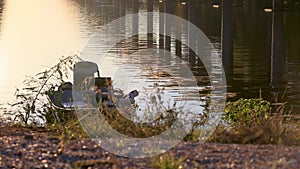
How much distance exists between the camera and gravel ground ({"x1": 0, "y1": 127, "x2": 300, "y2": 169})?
8.42m

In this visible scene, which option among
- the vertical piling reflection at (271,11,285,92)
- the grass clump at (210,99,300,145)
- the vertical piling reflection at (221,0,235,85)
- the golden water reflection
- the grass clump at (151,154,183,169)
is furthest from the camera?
the vertical piling reflection at (221,0,235,85)

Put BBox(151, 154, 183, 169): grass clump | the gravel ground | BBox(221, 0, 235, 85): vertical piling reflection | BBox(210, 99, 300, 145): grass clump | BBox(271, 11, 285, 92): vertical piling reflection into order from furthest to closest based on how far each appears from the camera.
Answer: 1. BBox(221, 0, 235, 85): vertical piling reflection
2. BBox(271, 11, 285, 92): vertical piling reflection
3. BBox(210, 99, 300, 145): grass clump
4. the gravel ground
5. BBox(151, 154, 183, 169): grass clump

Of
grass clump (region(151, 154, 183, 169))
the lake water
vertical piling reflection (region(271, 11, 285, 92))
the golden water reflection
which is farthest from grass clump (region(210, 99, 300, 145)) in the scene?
vertical piling reflection (region(271, 11, 285, 92))

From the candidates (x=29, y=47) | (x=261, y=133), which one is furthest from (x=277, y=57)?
(x=261, y=133)

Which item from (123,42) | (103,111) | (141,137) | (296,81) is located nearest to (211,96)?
(296,81)

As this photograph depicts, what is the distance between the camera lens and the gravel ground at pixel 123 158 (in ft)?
27.6

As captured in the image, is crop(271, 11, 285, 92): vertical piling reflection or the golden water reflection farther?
the golden water reflection

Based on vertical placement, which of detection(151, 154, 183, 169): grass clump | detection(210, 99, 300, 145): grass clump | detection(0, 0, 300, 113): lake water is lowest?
detection(0, 0, 300, 113): lake water

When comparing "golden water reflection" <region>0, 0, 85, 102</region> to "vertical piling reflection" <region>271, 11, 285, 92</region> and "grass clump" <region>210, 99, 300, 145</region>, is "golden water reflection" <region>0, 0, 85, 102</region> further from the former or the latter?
"grass clump" <region>210, 99, 300, 145</region>

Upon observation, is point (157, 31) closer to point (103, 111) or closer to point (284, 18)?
point (284, 18)

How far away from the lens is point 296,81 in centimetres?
2750

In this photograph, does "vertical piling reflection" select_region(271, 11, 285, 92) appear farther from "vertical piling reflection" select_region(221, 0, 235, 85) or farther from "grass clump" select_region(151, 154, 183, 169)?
"grass clump" select_region(151, 154, 183, 169)

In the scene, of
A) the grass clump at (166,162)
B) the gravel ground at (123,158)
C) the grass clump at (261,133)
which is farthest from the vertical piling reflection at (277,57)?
the grass clump at (166,162)

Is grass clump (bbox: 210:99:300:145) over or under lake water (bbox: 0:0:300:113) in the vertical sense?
over
